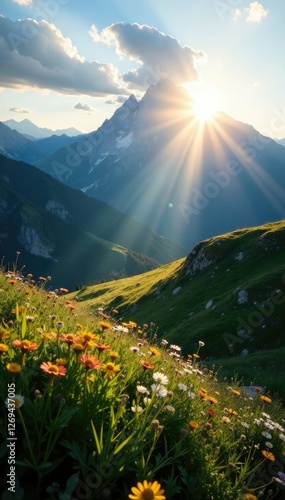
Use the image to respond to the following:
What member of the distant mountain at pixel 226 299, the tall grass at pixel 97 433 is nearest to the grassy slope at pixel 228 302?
the distant mountain at pixel 226 299

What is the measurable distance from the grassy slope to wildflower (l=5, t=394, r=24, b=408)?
798 inches

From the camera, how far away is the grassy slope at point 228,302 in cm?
3522

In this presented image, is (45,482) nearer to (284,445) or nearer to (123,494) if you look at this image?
(123,494)

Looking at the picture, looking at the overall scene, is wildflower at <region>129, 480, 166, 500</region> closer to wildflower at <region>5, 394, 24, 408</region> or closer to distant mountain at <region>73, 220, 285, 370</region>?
wildflower at <region>5, 394, 24, 408</region>

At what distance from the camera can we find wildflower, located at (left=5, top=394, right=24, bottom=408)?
11.8 ft

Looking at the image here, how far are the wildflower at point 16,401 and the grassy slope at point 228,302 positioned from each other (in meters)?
20.3

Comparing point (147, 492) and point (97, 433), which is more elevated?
point (147, 492)

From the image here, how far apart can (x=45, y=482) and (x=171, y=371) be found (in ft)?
10.1

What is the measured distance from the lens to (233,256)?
54.0 meters

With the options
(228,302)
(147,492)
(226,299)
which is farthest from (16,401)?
(226,299)

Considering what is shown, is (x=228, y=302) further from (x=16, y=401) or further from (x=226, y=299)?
(x=16, y=401)

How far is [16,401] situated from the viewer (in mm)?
3650

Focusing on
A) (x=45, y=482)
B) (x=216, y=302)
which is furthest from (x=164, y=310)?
(x=45, y=482)

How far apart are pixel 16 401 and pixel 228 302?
40.2 meters
